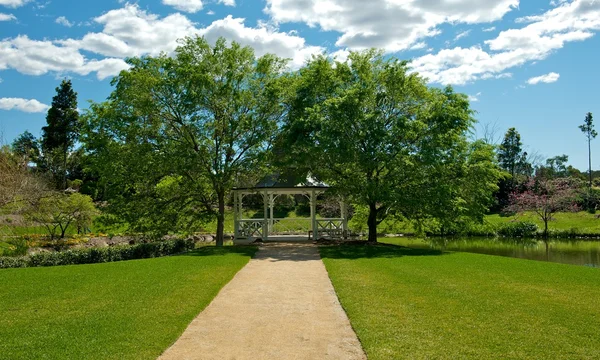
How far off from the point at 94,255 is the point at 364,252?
11230mm

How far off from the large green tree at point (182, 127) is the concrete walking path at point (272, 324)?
10086 mm

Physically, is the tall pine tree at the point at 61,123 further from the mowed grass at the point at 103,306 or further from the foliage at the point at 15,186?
the mowed grass at the point at 103,306

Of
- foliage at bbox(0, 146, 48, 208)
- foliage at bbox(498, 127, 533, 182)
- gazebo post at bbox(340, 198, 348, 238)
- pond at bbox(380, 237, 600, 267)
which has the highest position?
foliage at bbox(498, 127, 533, 182)

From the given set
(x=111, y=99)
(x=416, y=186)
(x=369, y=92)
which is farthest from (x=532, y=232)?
(x=111, y=99)

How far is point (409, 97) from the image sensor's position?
21.2m

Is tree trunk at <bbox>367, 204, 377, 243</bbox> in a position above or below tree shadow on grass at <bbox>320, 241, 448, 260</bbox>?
above

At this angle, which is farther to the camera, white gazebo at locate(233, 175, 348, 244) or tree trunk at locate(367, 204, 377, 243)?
white gazebo at locate(233, 175, 348, 244)

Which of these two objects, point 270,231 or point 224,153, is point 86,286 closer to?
point 224,153

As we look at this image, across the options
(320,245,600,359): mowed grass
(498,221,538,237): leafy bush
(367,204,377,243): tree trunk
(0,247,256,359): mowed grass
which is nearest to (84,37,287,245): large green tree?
(367,204,377,243): tree trunk

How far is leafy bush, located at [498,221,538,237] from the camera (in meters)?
34.6

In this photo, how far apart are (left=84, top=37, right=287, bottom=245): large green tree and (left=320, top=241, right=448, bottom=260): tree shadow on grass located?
214 inches

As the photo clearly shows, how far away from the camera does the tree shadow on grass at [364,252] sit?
17359mm

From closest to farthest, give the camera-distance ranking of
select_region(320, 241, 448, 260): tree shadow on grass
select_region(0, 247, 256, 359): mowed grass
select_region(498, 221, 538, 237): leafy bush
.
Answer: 1. select_region(0, 247, 256, 359): mowed grass
2. select_region(320, 241, 448, 260): tree shadow on grass
3. select_region(498, 221, 538, 237): leafy bush

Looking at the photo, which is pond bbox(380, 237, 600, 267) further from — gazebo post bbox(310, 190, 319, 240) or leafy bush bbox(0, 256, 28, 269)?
leafy bush bbox(0, 256, 28, 269)
